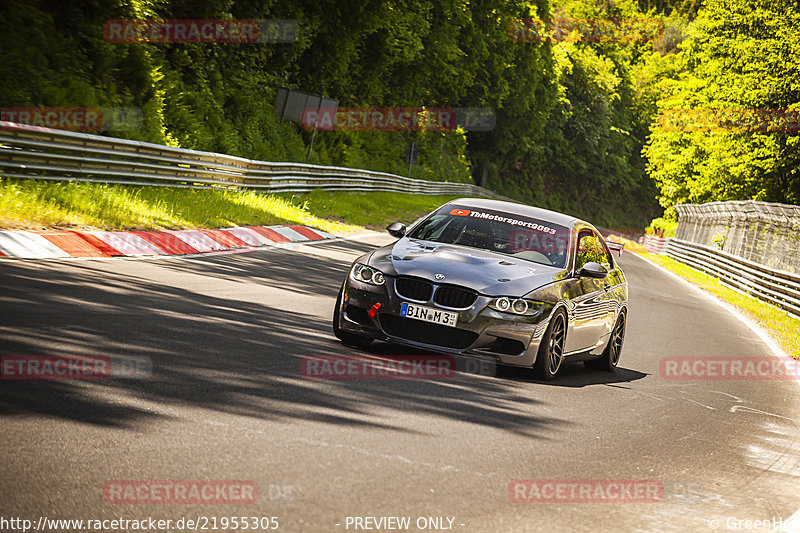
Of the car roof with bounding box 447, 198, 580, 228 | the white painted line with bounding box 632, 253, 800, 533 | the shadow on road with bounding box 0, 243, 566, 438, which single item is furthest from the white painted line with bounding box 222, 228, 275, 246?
the white painted line with bounding box 632, 253, 800, 533

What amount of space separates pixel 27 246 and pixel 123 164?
6.29 m

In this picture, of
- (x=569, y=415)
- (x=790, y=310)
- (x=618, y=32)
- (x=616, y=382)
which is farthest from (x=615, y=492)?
(x=618, y=32)

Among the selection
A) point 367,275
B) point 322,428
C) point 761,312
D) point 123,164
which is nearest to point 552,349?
point 367,275

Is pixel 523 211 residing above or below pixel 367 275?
above

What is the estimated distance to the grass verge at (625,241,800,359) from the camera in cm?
1690

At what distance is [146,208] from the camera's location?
52.9 feet

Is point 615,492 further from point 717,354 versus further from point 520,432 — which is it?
point 717,354

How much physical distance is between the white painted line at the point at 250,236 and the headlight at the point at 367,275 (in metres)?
9.40

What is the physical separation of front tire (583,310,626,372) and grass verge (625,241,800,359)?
5.40m

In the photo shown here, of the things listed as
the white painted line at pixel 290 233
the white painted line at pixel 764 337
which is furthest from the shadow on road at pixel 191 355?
the white painted line at pixel 290 233

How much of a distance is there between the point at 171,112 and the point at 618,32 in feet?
261

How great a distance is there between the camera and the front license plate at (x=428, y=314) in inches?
312

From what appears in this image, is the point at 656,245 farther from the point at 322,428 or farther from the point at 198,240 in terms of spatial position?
the point at 322,428

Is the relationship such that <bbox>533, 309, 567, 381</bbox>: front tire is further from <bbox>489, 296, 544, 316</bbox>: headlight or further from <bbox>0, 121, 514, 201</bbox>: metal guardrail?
<bbox>0, 121, 514, 201</bbox>: metal guardrail
